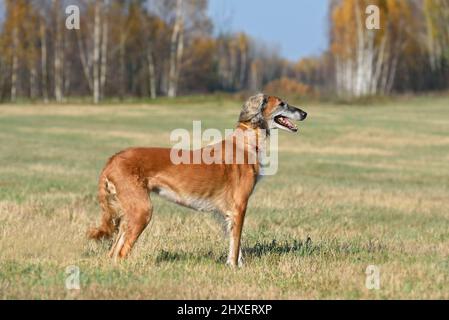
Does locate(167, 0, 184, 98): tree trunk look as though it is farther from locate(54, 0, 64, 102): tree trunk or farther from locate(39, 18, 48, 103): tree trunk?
locate(39, 18, 48, 103): tree trunk

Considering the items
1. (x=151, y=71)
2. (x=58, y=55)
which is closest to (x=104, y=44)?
(x=58, y=55)

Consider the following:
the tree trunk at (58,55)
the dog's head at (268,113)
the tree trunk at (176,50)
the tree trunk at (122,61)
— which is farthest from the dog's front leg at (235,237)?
the tree trunk at (122,61)

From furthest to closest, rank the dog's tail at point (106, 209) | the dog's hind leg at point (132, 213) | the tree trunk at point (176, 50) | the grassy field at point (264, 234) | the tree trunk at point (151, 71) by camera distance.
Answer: the tree trunk at point (151, 71)
the tree trunk at point (176, 50)
the dog's tail at point (106, 209)
the dog's hind leg at point (132, 213)
the grassy field at point (264, 234)

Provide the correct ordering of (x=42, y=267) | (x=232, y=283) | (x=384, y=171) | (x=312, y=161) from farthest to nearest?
1. (x=312, y=161)
2. (x=384, y=171)
3. (x=42, y=267)
4. (x=232, y=283)

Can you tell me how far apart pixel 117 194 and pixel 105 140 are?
31.4m

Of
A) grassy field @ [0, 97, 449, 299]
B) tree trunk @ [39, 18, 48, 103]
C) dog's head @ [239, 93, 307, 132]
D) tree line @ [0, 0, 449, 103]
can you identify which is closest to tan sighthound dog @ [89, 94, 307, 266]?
dog's head @ [239, 93, 307, 132]

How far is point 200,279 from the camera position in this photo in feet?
24.8

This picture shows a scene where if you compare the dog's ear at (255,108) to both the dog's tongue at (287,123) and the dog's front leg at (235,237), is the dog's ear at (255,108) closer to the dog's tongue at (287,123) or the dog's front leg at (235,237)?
the dog's tongue at (287,123)

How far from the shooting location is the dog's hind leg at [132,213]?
8250mm

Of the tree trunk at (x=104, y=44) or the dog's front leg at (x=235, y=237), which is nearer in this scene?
the dog's front leg at (x=235, y=237)

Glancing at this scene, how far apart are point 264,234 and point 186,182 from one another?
3498 mm

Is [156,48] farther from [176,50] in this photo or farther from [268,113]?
[268,113]

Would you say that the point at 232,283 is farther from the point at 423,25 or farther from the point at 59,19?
the point at 423,25
